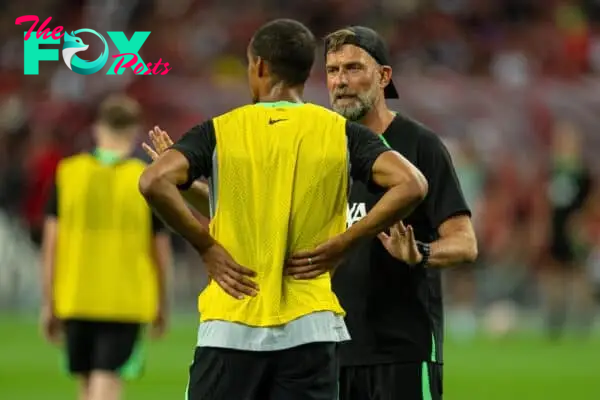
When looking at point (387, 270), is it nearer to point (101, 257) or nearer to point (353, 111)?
point (353, 111)

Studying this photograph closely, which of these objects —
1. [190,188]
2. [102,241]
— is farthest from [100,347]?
[190,188]

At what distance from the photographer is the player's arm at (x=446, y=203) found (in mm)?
6621

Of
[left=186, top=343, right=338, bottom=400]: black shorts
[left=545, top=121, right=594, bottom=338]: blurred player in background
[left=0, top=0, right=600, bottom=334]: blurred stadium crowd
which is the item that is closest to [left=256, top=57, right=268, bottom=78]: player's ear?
[left=186, top=343, right=338, bottom=400]: black shorts

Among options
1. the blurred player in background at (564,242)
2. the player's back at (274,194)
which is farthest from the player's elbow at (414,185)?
the blurred player in background at (564,242)

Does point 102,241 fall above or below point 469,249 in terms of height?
above

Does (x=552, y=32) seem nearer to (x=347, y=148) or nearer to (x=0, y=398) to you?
(x=0, y=398)

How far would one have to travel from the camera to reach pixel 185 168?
5.61m

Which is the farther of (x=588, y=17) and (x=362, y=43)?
(x=588, y=17)

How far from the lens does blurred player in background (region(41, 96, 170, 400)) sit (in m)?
9.70

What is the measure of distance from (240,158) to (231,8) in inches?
891

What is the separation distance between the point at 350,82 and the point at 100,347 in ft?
12.2

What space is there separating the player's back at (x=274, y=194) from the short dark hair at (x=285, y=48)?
0.17 metres

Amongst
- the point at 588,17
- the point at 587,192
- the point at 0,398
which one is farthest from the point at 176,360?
the point at 588,17

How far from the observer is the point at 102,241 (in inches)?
387
